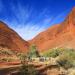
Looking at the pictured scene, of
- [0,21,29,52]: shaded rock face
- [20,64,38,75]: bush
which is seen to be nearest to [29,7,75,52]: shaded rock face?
[0,21,29,52]: shaded rock face

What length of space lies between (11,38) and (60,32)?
35.9m

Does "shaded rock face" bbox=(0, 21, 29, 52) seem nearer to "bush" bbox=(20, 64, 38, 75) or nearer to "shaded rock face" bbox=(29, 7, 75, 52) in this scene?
"shaded rock face" bbox=(29, 7, 75, 52)

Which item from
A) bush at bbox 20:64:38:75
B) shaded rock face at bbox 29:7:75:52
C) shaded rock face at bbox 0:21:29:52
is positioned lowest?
bush at bbox 20:64:38:75

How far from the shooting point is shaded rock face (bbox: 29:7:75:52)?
11862 centimetres

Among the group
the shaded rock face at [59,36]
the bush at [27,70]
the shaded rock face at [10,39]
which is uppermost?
the shaded rock face at [59,36]

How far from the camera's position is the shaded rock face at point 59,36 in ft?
389

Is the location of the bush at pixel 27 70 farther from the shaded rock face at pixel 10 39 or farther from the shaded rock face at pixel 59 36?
the shaded rock face at pixel 59 36

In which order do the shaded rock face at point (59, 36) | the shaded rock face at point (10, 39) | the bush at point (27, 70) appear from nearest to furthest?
the bush at point (27, 70)
the shaded rock face at point (10, 39)
the shaded rock face at point (59, 36)

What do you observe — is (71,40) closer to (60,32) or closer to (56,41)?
(56,41)

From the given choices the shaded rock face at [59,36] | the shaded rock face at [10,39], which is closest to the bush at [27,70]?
the shaded rock face at [10,39]

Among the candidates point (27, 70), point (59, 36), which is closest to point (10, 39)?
point (59, 36)

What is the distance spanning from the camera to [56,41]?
12412 cm

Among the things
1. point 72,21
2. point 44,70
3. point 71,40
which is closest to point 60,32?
point 72,21

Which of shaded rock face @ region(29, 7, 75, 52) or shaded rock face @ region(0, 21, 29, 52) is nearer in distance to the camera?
shaded rock face @ region(0, 21, 29, 52)
